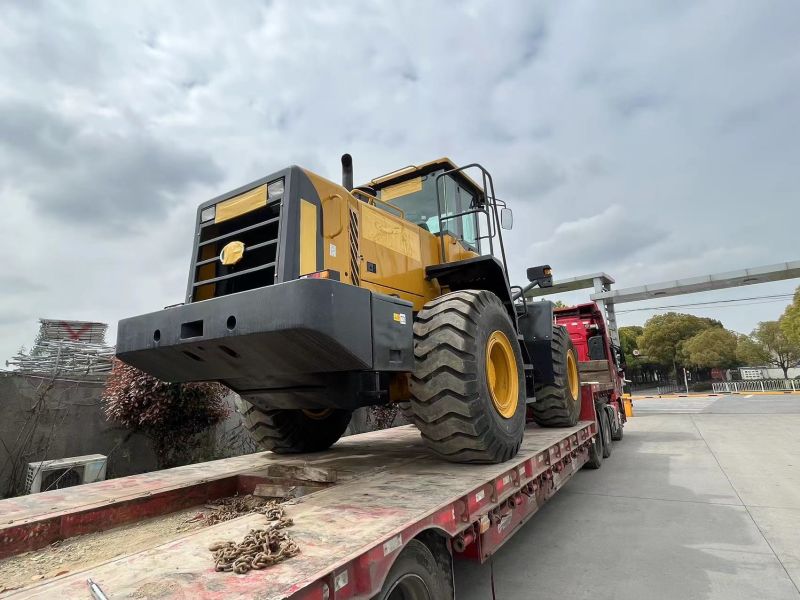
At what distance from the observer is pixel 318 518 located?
2.39 metres

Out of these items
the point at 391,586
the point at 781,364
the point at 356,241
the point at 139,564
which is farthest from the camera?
the point at 781,364

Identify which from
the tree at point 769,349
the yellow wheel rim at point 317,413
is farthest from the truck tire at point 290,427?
the tree at point 769,349

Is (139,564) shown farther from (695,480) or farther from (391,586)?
(695,480)

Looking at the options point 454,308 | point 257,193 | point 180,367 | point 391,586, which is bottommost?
point 391,586

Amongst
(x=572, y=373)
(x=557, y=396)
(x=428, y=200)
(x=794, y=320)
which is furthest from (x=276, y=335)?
(x=794, y=320)

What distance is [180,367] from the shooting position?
3576mm

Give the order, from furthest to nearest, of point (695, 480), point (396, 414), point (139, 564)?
point (396, 414) → point (695, 480) → point (139, 564)

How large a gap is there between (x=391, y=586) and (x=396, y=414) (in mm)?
10034

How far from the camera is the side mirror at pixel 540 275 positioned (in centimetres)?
595

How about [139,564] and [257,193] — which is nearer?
[139,564]

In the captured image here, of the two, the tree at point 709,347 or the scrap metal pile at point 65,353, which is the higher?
the tree at point 709,347

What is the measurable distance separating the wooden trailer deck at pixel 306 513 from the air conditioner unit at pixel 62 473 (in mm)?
2208

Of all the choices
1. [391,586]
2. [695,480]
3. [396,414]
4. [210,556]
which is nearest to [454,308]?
[391,586]

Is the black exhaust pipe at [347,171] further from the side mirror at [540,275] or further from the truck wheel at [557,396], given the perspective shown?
the truck wheel at [557,396]
